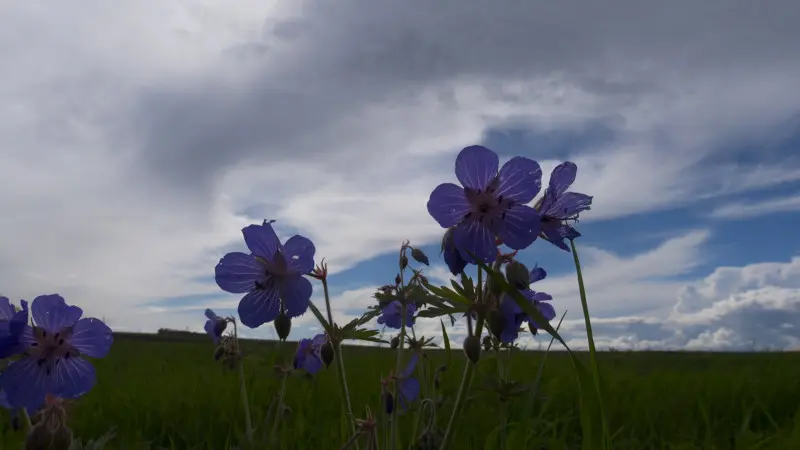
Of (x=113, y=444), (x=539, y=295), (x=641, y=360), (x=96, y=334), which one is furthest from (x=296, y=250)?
(x=641, y=360)

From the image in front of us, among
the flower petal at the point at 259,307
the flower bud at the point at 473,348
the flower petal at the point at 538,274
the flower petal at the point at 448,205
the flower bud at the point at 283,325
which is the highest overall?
the flower petal at the point at 448,205

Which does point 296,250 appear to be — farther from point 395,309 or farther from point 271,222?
point 395,309

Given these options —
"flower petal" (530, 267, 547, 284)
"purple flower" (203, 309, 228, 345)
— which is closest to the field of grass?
"purple flower" (203, 309, 228, 345)

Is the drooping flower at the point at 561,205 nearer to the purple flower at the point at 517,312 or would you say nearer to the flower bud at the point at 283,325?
the purple flower at the point at 517,312

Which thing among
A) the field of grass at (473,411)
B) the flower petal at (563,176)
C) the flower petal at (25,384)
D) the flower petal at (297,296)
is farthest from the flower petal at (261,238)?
the field of grass at (473,411)

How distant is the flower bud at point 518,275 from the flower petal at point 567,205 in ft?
0.65

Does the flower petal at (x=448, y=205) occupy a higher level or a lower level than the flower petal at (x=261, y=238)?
higher

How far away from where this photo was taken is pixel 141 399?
5555 mm

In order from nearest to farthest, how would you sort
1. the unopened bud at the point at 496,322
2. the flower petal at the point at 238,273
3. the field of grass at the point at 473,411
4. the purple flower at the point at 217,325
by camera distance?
the unopened bud at the point at 496,322, the flower petal at the point at 238,273, the purple flower at the point at 217,325, the field of grass at the point at 473,411

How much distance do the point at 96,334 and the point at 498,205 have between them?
4.56 feet

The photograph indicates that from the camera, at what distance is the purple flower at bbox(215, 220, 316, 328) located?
2.03 m

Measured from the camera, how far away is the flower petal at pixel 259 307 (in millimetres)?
2059

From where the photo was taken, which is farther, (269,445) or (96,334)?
(269,445)

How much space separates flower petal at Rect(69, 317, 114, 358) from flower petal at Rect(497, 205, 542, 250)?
1.33m
